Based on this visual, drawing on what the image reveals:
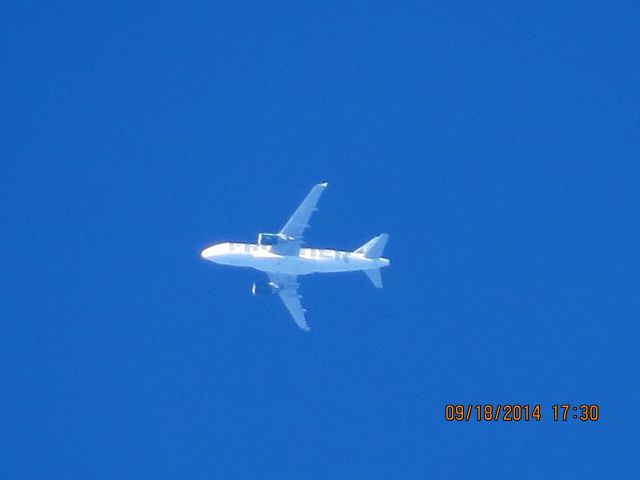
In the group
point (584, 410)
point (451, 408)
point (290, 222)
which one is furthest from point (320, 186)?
point (584, 410)

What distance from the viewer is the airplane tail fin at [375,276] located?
9981 cm

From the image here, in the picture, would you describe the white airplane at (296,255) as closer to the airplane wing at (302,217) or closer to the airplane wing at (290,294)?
the airplane wing at (302,217)

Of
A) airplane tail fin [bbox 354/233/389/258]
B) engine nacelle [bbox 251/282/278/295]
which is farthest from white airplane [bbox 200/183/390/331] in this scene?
engine nacelle [bbox 251/282/278/295]

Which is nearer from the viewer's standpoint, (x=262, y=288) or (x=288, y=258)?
(x=288, y=258)

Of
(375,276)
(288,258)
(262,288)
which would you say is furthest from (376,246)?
(262,288)

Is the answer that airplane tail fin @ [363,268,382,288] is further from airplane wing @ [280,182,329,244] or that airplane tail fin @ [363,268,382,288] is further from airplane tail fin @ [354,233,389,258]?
airplane wing @ [280,182,329,244]

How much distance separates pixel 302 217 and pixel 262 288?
1014 cm

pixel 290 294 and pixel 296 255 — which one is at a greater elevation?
pixel 290 294

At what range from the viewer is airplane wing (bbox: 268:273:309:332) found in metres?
105

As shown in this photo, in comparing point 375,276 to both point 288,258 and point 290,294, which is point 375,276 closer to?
point 288,258

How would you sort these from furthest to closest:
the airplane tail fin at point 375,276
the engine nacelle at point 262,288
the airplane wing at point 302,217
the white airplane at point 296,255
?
the engine nacelle at point 262,288
the airplane tail fin at point 375,276
the white airplane at point 296,255
the airplane wing at point 302,217

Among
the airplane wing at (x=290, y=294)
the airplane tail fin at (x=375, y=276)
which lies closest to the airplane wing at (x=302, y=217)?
the airplane tail fin at (x=375, y=276)

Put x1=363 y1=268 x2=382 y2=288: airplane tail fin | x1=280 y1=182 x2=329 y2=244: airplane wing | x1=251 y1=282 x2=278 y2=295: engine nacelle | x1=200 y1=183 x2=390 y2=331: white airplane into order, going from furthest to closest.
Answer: x1=251 y1=282 x2=278 y2=295: engine nacelle → x1=363 y1=268 x2=382 y2=288: airplane tail fin → x1=200 y1=183 x2=390 y2=331: white airplane → x1=280 y1=182 x2=329 y2=244: airplane wing

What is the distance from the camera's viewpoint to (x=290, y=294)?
106125 mm
